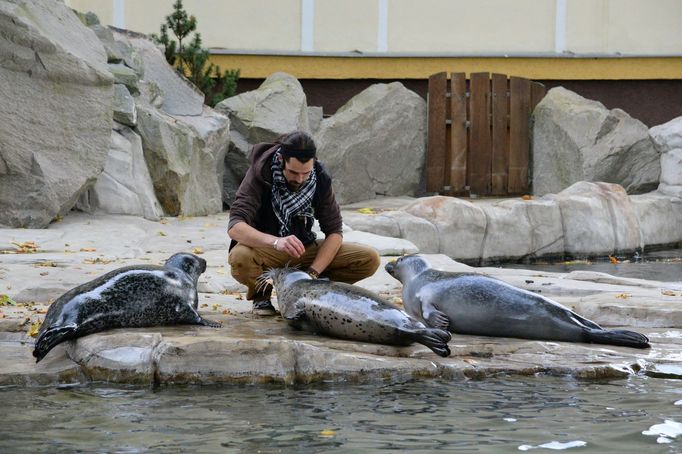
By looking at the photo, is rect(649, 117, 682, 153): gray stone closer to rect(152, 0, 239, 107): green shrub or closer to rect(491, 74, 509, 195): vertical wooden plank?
rect(491, 74, 509, 195): vertical wooden plank

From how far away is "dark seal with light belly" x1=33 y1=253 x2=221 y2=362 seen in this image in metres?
5.44

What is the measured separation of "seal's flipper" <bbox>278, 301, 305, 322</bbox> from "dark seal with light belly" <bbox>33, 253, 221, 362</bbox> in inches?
15.6

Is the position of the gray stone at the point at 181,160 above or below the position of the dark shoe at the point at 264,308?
above

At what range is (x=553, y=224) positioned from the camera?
13.0 metres

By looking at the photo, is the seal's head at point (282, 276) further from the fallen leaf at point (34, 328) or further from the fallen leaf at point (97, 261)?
the fallen leaf at point (97, 261)

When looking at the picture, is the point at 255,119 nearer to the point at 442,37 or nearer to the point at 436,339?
the point at 442,37

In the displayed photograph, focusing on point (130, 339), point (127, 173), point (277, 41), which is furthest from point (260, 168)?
point (277, 41)

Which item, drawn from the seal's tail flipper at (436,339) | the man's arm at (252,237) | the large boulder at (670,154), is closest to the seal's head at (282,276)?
the man's arm at (252,237)

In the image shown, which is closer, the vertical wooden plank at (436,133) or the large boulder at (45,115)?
the large boulder at (45,115)

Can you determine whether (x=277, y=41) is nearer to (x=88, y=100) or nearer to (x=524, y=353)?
(x=88, y=100)

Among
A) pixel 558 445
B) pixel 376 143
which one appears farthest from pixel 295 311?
pixel 376 143

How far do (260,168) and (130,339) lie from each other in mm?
1496

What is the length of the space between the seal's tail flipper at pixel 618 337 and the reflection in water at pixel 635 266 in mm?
5049

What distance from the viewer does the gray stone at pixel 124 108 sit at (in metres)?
12.0
